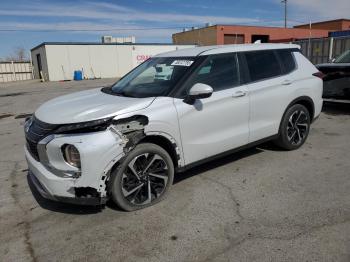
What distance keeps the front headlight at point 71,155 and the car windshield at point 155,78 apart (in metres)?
1.15

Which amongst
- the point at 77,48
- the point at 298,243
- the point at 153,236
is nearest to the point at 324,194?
the point at 298,243

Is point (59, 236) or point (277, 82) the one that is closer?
point (59, 236)

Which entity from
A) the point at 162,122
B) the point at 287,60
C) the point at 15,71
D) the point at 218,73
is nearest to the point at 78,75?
the point at 15,71

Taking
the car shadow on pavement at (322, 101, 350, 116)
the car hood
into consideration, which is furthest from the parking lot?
the car shadow on pavement at (322, 101, 350, 116)

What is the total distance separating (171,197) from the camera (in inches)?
159

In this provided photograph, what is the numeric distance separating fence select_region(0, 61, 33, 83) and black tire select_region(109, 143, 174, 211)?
39616 mm

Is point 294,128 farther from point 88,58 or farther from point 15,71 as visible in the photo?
point 15,71

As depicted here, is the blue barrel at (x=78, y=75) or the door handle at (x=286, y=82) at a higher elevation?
the door handle at (x=286, y=82)

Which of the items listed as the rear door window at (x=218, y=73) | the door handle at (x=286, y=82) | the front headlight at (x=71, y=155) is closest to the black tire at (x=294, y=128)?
the door handle at (x=286, y=82)

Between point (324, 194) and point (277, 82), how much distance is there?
1.81 metres

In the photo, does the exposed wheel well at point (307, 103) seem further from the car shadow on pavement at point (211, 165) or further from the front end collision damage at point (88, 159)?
the front end collision damage at point (88, 159)

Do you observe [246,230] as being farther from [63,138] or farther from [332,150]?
[332,150]

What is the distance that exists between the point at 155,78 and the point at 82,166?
176 cm

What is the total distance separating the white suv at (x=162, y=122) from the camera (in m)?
3.33
